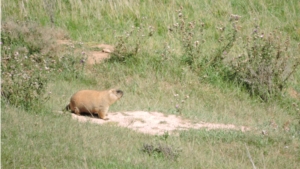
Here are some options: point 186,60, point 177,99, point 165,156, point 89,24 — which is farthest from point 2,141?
point 89,24

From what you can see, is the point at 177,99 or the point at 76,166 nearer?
the point at 76,166

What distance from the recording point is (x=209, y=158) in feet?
22.7

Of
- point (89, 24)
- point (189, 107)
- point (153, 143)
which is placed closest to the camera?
point (153, 143)

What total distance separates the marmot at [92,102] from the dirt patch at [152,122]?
12 cm

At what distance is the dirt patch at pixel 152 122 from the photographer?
8.20 metres

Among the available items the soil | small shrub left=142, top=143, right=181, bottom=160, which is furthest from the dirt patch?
small shrub left=142, top=143, right=181, bottom=160

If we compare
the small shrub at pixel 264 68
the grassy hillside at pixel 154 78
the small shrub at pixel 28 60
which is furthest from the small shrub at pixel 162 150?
the small shrub at pixel 264 68

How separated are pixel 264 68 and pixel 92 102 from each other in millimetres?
4285

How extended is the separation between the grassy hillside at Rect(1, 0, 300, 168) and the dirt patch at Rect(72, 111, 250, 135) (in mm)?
391

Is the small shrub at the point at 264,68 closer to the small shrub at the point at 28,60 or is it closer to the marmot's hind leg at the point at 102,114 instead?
the small shrub at the point at 28,60

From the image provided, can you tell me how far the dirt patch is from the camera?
820cm

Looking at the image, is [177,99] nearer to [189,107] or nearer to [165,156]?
[189,107]

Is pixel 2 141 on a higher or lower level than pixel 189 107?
higher

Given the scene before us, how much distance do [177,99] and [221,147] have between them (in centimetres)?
320
